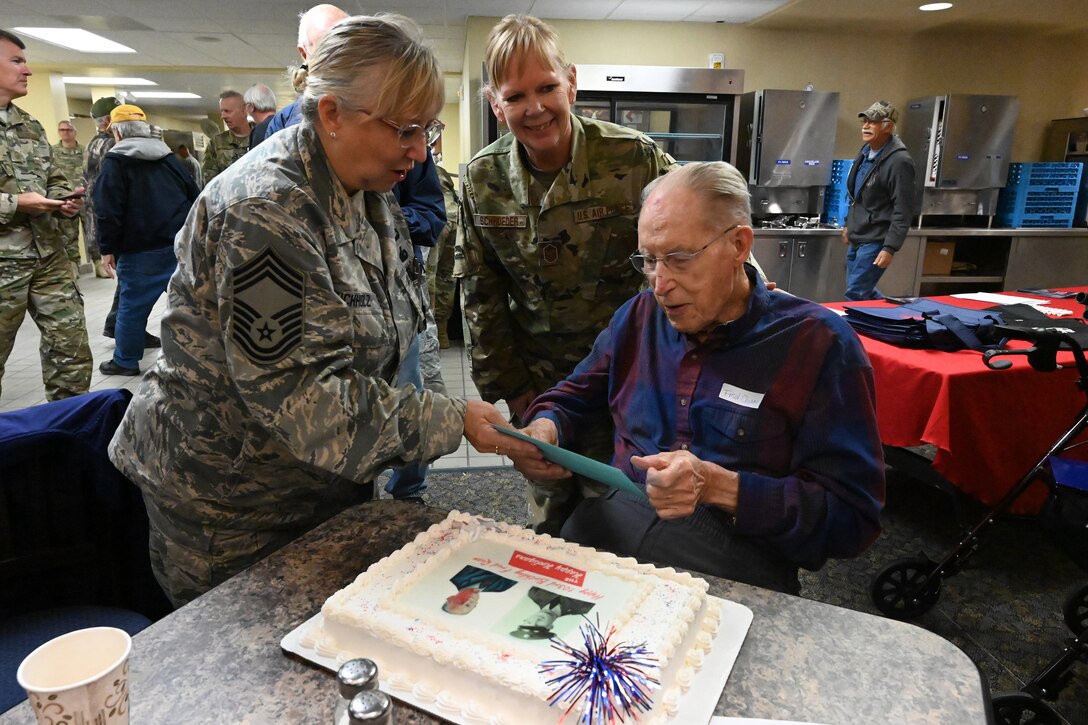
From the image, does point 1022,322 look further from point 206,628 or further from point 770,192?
point 770,192

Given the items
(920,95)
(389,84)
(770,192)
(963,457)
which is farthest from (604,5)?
(389,84)

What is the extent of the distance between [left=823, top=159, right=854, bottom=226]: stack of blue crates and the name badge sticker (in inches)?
234

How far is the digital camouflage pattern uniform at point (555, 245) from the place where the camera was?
6.70ft

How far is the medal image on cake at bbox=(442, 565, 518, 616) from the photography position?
3.21 feet

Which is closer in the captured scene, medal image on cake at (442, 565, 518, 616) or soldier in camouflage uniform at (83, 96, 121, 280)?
medal image on cake at (442, 565, 518, 616)

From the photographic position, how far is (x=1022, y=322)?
2.74 m

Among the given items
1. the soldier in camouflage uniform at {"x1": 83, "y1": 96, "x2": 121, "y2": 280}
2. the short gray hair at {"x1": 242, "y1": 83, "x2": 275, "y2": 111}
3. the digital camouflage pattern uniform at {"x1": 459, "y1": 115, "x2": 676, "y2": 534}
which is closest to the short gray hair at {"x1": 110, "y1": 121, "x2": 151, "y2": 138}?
the soldier in camouflage uniform at {"x1": 83, "y1": 96, "x2": 121, "y2": 280}

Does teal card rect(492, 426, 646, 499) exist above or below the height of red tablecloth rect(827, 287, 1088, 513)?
above

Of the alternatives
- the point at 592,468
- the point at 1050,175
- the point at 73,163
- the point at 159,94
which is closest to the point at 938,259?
the point at 1050,175

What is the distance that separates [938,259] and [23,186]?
721 cm

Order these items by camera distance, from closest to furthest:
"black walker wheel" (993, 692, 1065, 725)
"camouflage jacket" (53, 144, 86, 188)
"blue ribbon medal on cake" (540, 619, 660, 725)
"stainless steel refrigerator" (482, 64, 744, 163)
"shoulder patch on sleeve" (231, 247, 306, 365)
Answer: "blue ribbon medal on cake" (540, 619, 660, 725)
"shoulder patch on sleeve" (231, 247, 306, 365)
"black walker wheel" (993, 692, 1065, 725)
"stainless steel refrigerator" (482, 64, 744, 163)
"camouflage jacket" (53, 144, 86, 188)

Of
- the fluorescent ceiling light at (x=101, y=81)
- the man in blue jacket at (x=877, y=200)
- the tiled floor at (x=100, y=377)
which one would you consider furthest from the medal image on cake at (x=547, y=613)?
the fluorescent ceiling light at (x=101, y=81)

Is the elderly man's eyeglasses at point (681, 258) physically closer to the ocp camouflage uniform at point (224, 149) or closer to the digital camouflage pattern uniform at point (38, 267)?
the digital camouflage pattern uniform at point (38, 267)

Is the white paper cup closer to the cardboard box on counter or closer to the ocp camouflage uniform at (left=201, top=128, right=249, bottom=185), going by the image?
the ocp camouflage uniform at (left=201, top=128, right=249, bottom=185)
